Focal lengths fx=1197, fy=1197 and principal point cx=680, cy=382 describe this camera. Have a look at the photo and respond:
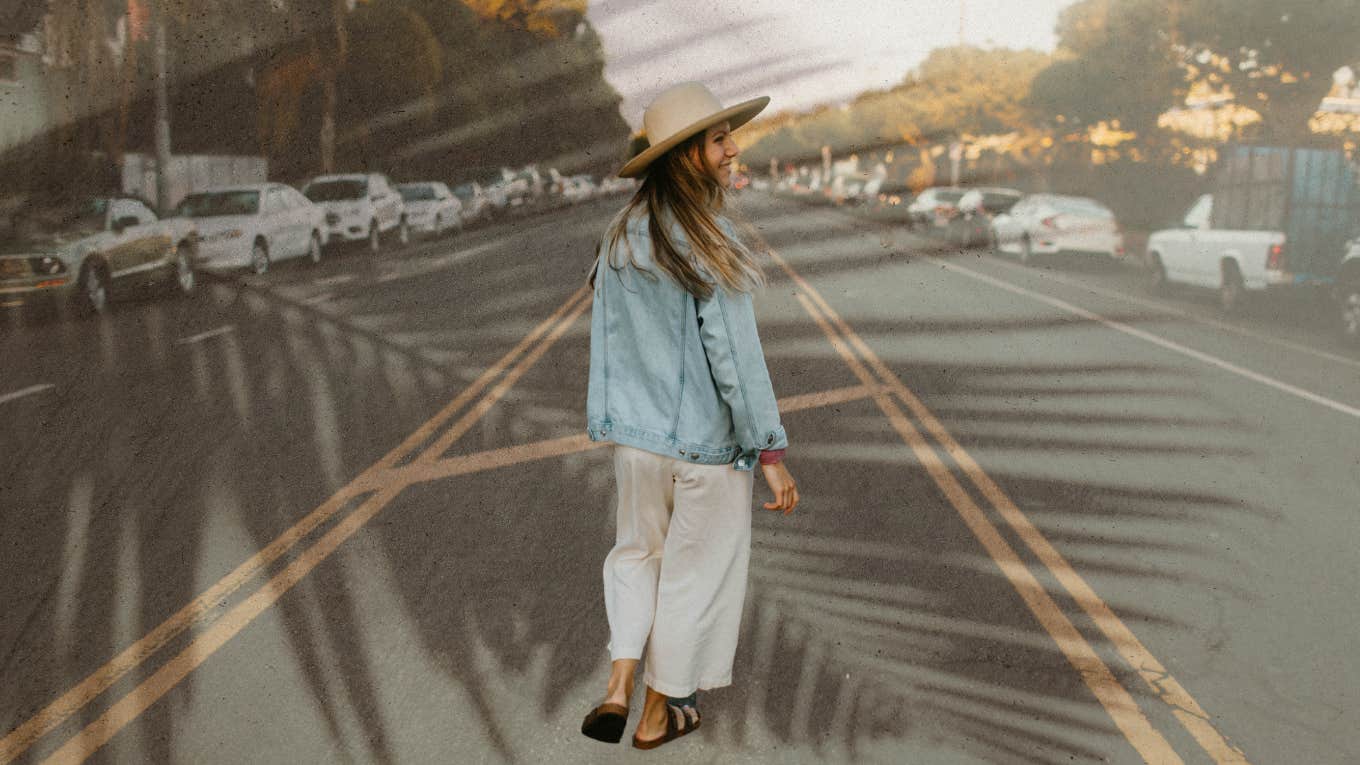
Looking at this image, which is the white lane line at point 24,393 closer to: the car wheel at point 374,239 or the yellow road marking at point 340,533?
the yellow road marking at point 340,533

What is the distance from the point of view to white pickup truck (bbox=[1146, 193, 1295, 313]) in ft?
46.1

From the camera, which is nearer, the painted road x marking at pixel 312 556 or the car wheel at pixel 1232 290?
the painted road x marking at pixel 312 556

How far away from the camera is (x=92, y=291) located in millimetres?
12852

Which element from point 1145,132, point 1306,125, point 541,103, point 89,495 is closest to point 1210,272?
point 1145,132

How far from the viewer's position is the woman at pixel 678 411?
3.34 metres

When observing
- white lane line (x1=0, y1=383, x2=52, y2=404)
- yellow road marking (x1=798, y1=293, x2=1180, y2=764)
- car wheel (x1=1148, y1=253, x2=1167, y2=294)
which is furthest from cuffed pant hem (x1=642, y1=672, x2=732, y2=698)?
car wheel (x1=1148, y1=253, x2=1167, y2=294)

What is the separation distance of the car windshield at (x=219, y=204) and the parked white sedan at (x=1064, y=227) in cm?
1089

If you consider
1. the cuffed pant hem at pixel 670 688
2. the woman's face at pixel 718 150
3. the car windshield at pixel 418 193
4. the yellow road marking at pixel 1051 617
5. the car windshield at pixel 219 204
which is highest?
the woman's face at pixel 718 150

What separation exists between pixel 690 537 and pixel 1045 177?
1661 cm

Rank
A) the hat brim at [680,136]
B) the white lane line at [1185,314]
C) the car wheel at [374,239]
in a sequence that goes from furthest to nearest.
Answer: the car wheel at [374,239] → the white lane line at [1185,314] → the hat brim at [680,136]

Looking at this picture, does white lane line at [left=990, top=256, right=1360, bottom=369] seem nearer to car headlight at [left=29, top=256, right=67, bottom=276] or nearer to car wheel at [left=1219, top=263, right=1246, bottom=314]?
car wheel at [left=1219, top=263, right=1246, bottom=314]

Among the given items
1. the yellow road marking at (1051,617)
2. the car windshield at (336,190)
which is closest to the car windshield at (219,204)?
the car windshield at (336,190)

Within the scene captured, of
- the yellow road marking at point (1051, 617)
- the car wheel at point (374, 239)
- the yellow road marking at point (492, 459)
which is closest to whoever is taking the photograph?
the yellow road marking at point (1051, 617)

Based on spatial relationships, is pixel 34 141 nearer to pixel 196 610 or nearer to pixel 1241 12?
pixel 196 610
